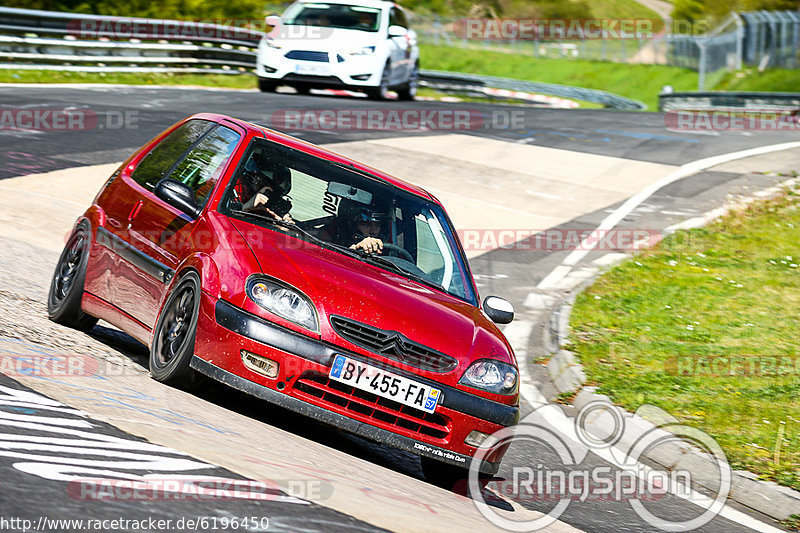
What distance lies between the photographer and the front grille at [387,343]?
5.49 metres

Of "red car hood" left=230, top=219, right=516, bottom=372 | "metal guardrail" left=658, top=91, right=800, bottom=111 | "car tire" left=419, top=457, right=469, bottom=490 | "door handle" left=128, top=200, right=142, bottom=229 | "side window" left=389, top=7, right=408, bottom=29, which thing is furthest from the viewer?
"metal guardrail" left=658, top=91, right=800, bottom=111

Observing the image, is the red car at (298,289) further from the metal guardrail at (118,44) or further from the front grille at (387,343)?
the metal guardrail at (118,44)

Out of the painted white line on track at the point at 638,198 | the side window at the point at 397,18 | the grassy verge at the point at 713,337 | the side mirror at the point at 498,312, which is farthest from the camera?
the side window at the point at 397,18

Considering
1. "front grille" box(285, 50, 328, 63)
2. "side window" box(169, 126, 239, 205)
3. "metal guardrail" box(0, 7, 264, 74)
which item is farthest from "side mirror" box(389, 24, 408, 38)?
"side window" box(169, 126, 239, 205)

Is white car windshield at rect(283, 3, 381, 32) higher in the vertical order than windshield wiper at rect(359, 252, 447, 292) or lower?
higher

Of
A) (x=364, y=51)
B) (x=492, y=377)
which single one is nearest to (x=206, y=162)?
(x=492, y=377)

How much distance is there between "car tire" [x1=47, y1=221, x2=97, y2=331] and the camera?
23.2ft

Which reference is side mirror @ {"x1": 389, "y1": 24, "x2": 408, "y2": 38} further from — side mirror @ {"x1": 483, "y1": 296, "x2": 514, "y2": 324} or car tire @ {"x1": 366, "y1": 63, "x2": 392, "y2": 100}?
side mirror @ {"x1": 483, "y1": 296, "x2": 514, "y2": 324}

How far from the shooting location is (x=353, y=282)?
5.77 meters

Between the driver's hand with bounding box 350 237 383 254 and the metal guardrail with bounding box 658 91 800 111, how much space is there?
981 inches

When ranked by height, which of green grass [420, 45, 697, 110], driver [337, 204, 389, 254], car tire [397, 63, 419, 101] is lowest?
green grass [420, 45, 697, 110]

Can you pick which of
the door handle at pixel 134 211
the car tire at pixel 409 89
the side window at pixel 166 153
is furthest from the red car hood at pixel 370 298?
the car tire at pixel 409 89

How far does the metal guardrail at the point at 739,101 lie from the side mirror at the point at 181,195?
25.5 metres

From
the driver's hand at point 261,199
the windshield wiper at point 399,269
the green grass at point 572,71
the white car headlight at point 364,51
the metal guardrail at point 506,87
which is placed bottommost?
the green grass at point 572,71
